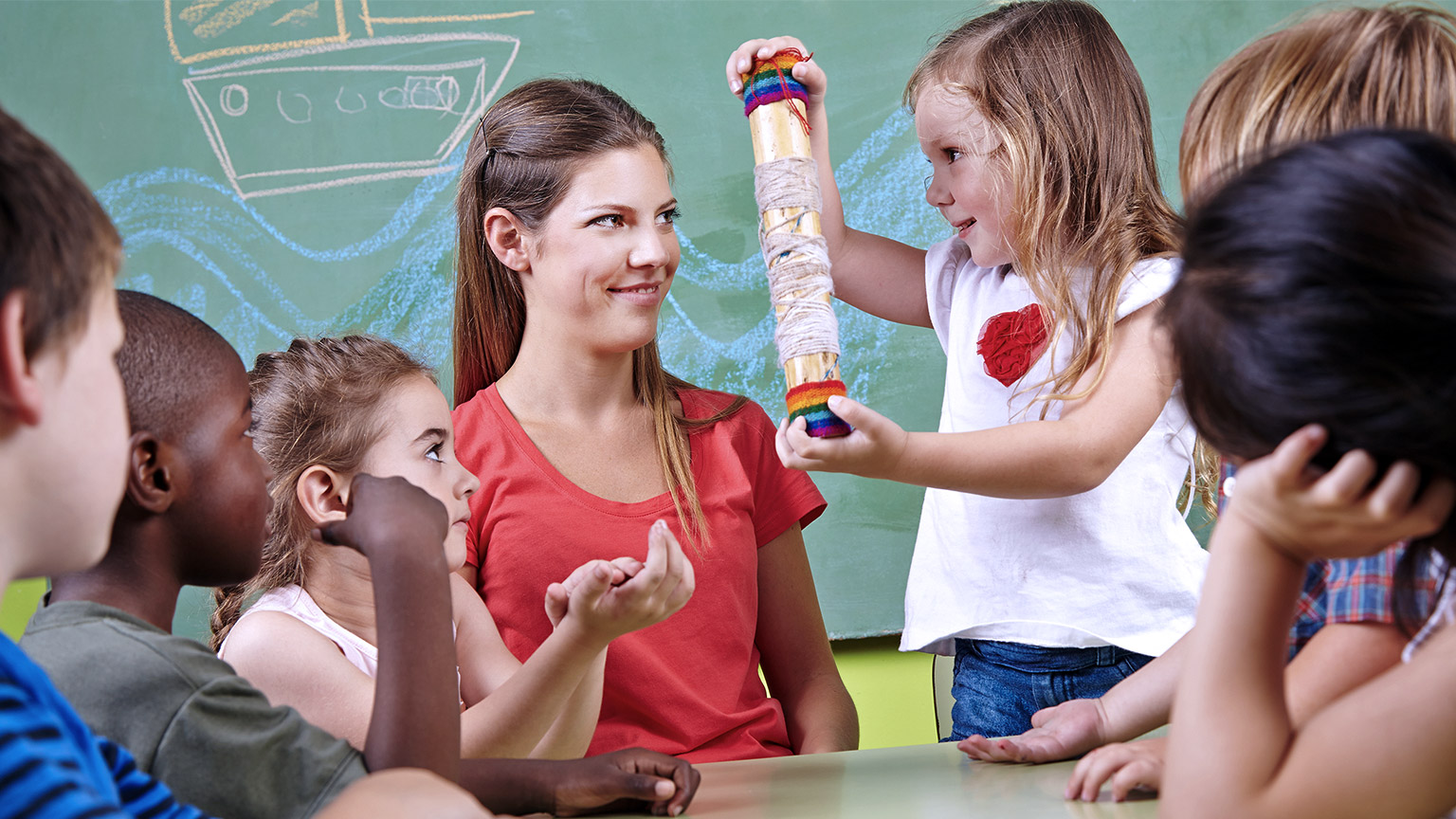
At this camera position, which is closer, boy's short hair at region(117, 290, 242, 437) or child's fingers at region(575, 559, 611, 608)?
boy's short hair at region(117, 290, 242, 437)

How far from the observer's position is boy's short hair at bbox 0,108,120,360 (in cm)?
50

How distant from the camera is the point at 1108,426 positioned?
121cm

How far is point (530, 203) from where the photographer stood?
4.76ft

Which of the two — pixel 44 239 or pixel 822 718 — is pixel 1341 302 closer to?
pixel 44 239

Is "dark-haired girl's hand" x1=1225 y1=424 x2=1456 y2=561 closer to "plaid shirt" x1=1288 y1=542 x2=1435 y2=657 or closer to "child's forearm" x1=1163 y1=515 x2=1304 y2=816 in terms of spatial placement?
"child's forearm" x1=1163 y1=515 x2=1304 y2=816

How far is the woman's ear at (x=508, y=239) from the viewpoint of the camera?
4.84 feet

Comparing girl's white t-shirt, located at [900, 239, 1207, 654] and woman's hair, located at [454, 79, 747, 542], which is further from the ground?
woman's hair, located at [454, 79, 747, 542]

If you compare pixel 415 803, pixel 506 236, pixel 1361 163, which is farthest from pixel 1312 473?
pixel 506 236

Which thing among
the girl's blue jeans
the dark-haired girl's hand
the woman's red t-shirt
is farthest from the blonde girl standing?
the dark-haired girl's hand

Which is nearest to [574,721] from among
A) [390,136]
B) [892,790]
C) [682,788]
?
[682,788]

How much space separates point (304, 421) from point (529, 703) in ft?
1.39

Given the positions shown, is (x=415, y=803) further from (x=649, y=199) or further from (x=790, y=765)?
(x=649, y=199)

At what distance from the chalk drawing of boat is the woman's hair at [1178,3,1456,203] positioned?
150cm

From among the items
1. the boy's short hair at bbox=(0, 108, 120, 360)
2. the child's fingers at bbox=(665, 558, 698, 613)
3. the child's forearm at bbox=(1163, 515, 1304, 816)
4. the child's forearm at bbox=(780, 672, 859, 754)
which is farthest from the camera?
the child's forearm at bbox=(780, 672, 859, 754)
